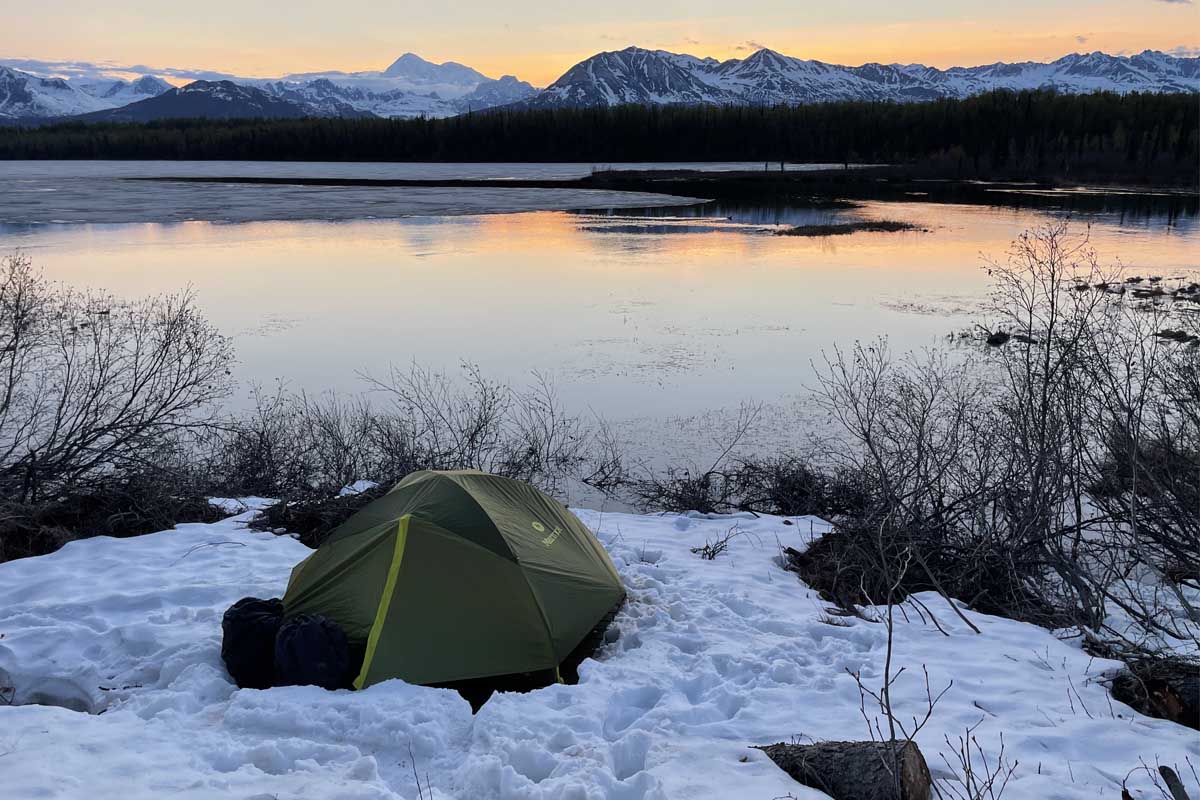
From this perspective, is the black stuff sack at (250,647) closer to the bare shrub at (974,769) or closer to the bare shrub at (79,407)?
the bare shrub at (974,769)

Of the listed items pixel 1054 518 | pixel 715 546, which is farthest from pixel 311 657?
pixel 1054 518

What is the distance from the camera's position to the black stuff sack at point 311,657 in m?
5.29

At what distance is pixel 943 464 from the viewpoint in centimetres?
840

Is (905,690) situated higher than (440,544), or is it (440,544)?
(440,544)

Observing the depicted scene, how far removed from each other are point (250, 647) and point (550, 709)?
2.02 metres

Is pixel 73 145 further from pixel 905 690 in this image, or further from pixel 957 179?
pixel 905 690

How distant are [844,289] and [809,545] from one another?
1321 centimetres

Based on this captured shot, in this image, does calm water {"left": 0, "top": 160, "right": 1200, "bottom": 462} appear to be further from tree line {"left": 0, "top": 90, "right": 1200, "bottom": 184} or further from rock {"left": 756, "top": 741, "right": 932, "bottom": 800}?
tree line {"left": 0, "top": 90, "right": 1200, "bottom": 184}

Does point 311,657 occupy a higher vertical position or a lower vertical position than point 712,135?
lower

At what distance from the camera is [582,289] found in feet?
67.8

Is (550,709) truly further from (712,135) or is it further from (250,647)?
(712,135)

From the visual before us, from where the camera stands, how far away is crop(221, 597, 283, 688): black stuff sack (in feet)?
17.8

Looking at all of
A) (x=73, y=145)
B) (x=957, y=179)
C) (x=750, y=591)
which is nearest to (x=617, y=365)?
(x=750, y=591)

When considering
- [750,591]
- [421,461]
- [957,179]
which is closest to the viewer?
[750,591]
